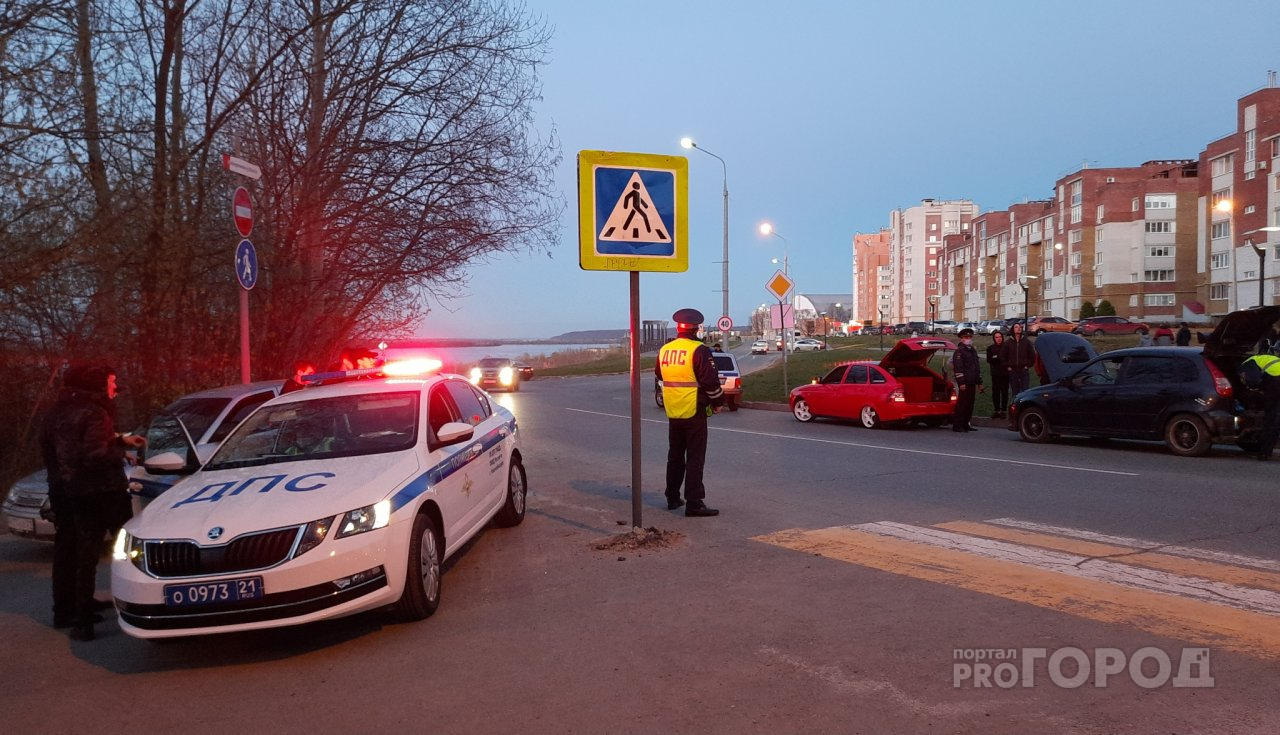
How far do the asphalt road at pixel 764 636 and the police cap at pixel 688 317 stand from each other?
1.92 metres

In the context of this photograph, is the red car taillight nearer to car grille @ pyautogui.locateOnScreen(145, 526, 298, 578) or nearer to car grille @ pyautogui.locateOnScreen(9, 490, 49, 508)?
car grille @ pyautogui.locateOnScreen(145, 526, 298, 578)

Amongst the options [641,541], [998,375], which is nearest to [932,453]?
[998,375]

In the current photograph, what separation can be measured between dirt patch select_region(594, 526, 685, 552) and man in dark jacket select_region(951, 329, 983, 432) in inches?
400

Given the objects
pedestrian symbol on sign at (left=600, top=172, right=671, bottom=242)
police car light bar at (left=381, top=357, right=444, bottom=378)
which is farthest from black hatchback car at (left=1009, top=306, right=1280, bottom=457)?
police car light bar at (left=381, top=357, right=444, bottom=378)

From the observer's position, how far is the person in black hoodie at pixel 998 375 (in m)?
17.2

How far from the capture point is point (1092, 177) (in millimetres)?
83000

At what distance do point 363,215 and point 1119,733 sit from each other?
12.9m

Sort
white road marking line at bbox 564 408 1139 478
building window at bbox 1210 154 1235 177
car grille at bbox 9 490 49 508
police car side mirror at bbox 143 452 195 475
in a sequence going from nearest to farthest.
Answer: police car side mirror at bbox 143 452 195 475, car grille at bbox 9 490 49 508, white road marking line at bbox 564 408 1139 478, building window at bbox 1210 154 1235 177

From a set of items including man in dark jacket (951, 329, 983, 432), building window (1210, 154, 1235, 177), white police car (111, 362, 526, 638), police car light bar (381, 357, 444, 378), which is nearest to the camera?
white police car (111, 362, 526, 638)

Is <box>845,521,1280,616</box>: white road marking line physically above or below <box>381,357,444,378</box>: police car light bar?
below

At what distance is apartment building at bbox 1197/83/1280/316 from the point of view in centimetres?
5772

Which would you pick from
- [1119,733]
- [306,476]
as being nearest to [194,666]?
[306,476]

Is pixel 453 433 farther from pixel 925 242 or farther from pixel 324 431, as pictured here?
pixel 925 242

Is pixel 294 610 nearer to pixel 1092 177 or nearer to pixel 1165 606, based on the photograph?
pixel 1165 606
